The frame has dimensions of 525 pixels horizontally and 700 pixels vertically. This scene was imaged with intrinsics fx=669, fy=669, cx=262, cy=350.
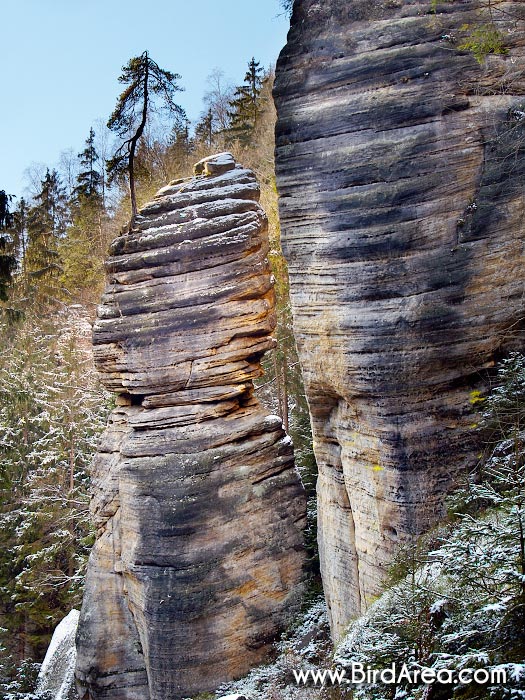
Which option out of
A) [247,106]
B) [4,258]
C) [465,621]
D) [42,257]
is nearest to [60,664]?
[4,258]

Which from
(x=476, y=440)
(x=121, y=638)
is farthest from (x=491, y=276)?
(x=121, y=638)

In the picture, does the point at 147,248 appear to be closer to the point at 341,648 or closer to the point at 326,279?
the point at 326,279

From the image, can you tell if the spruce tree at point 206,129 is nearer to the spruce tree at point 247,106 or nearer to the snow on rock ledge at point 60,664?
the spruce tree at point 247,106

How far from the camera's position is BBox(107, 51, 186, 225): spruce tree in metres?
14.9

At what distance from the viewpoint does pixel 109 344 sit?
1359 cm

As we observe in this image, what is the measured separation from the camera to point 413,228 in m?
9.09

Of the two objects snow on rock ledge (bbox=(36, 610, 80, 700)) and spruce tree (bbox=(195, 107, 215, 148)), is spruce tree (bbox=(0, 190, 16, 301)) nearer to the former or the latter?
snow on rock ledge (bbox=(36, 610, 80, 700))

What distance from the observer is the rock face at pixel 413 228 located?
9016 millimetres

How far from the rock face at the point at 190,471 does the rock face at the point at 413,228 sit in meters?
3.39

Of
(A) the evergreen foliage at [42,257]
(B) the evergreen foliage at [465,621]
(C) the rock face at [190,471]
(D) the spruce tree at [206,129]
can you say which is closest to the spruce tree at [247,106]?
(D) the spruce tree at [206,129]

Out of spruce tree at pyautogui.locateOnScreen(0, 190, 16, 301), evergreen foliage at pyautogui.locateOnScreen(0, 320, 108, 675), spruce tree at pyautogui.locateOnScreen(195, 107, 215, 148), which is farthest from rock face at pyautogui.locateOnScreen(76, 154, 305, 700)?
spruce tree at pyautogui.locateOnScreen(195, 107, 215, 148)

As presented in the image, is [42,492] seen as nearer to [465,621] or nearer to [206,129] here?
[465,621]

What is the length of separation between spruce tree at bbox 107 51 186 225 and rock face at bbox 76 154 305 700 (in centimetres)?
212

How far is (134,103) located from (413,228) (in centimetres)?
862
